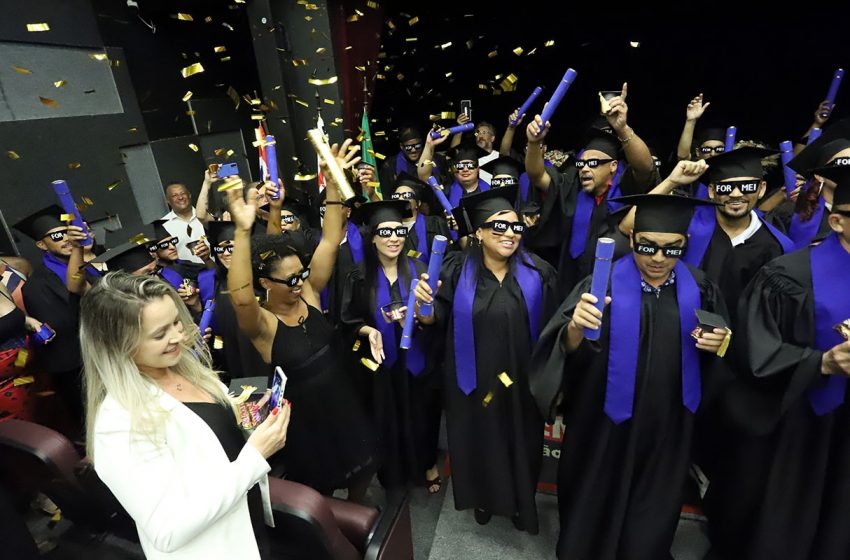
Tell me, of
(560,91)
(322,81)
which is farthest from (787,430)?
(322,81)

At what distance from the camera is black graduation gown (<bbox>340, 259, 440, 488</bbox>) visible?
3.11m

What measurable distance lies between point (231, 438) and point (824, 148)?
Result: 11.7ft

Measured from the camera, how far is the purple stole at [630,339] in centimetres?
219

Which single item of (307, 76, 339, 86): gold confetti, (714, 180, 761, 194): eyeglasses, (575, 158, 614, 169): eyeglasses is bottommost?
(714, 180, 761, 194): eyeglasses

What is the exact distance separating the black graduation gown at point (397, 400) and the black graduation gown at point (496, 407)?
334mm

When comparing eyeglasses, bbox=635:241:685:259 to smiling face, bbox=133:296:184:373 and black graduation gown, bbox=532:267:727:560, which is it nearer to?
black graduation gown, bbox=532:267:727:560

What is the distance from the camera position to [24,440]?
2062 mm

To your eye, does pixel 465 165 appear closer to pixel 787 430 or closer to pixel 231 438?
pixel 787 430

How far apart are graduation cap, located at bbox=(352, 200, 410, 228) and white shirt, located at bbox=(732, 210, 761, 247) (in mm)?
2181

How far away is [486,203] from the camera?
2.66m

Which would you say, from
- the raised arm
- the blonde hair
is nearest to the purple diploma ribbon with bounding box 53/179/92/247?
the blonde hair

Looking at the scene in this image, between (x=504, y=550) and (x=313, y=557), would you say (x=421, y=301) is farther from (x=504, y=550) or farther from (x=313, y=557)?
(x=504, y=550)

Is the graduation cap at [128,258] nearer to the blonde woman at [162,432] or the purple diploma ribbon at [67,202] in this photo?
the purple diploma ribbon at [67,202]

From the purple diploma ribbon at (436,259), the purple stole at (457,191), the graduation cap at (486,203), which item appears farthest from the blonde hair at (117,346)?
the purple stole at (457,191)
